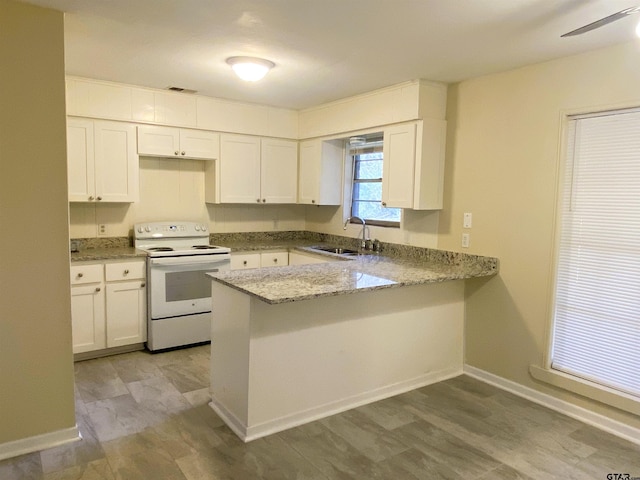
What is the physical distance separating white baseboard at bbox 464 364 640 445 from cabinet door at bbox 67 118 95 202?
3472mm

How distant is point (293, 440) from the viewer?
2.61 metres

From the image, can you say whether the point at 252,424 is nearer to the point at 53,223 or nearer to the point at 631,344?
the point at 53,223

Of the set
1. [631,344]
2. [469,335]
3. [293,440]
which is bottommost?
[293,440]

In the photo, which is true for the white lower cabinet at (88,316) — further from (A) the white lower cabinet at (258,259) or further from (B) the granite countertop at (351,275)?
(B) the granite countertop at (351,275)

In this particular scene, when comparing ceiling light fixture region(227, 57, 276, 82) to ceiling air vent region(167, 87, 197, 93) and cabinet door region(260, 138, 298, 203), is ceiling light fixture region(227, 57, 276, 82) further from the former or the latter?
cabinet door region(260, 138, 298, 203)

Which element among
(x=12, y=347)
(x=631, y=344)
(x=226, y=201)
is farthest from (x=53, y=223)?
(x=631, y=344)

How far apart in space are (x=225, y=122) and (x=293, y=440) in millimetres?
3075

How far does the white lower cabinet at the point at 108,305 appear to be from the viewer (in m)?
3.68

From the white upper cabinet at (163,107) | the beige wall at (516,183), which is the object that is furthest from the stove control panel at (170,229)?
the beige wall at (516,183)

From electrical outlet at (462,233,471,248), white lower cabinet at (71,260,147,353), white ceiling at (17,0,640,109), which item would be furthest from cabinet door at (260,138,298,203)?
electrical outlet at (462,233,471,248)

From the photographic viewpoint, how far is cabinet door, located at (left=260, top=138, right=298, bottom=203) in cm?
481

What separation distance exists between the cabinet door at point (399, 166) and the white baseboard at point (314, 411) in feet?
4.51

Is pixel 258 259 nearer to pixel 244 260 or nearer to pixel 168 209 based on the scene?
A: pixel 244 260

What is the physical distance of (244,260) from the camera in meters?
4.50
